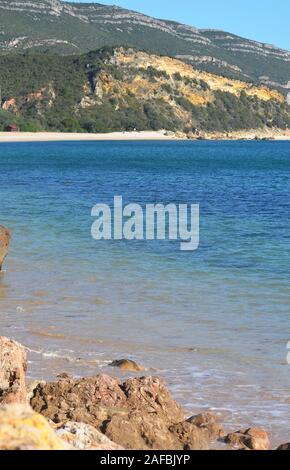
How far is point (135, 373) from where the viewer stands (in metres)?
8.52

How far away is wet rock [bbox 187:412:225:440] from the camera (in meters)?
6.59

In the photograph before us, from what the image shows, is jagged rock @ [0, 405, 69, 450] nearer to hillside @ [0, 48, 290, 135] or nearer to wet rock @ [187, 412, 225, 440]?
wet rock @ [187, 412, 225, 440]

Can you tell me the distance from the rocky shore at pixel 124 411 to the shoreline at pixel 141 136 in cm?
11351

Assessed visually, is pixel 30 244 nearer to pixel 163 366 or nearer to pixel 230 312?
pixel 230 312

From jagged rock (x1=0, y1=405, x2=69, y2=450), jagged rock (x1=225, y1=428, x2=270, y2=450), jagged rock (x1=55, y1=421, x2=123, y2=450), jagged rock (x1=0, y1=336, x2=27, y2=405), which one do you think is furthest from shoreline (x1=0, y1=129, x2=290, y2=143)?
jagged rock (x1=0, y1=405, x2=69, y2=450)

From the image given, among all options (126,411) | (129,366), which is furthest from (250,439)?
(129,366)

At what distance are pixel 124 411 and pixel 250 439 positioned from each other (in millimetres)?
968

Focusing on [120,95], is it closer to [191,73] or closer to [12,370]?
[191,73]

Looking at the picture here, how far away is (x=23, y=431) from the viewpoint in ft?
10.3

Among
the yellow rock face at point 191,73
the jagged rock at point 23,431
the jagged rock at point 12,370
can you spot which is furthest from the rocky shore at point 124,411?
the yellow rock face at point 191,73

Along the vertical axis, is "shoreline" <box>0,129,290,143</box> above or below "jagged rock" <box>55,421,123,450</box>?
above

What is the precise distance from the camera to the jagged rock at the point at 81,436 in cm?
450

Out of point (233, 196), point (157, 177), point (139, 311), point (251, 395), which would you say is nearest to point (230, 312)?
point (139, 311)
